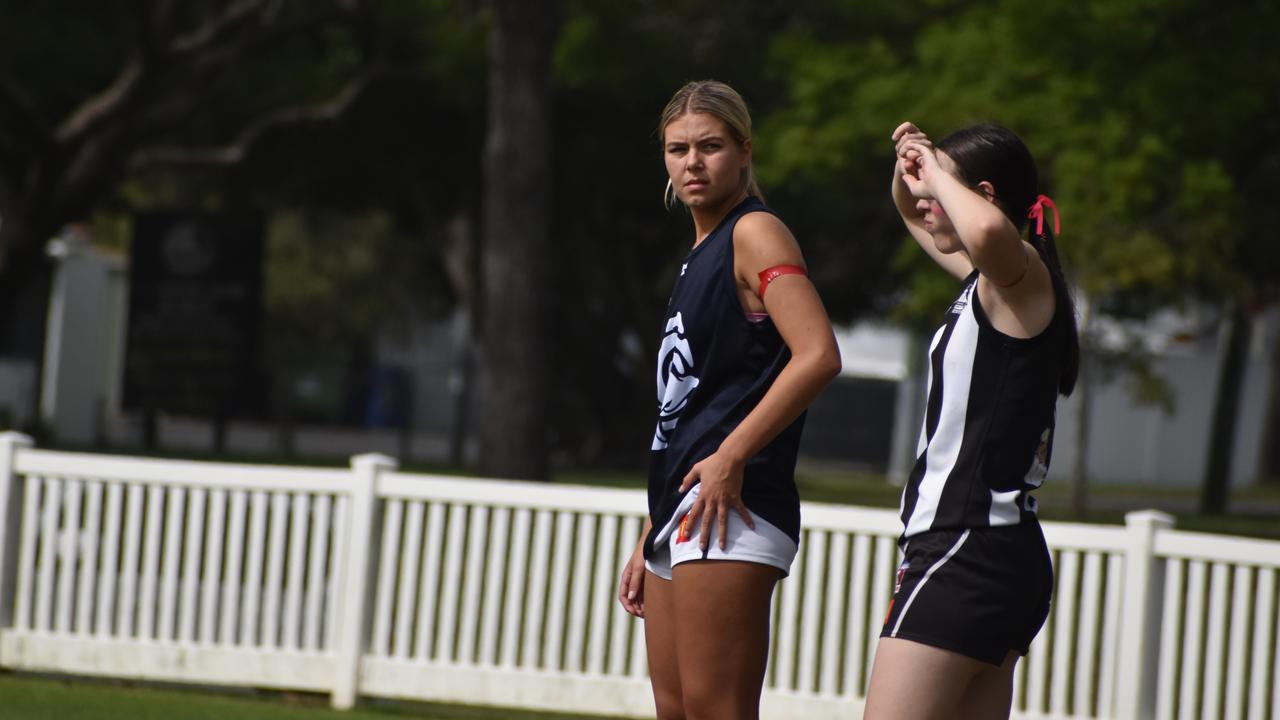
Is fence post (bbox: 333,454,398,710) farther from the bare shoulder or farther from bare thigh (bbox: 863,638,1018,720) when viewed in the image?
bare thigh (bbox: 863,638,1018,720)

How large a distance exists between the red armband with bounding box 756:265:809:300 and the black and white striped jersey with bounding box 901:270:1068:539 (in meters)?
0.34

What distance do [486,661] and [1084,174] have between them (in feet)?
43.0

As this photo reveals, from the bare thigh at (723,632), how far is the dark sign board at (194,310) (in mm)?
14752

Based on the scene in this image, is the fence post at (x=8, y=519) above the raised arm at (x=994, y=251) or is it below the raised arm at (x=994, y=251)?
below

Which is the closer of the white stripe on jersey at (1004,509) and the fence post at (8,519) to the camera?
the white stripe on jersey at (1004,509)

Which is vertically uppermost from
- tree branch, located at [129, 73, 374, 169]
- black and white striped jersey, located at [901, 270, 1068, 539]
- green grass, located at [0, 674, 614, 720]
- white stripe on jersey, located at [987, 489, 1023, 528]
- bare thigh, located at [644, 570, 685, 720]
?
tree branch, located at [129, 73, 374, 169]

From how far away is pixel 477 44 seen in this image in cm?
2294

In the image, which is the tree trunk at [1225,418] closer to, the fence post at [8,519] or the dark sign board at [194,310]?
the dark sign board at [194,310]

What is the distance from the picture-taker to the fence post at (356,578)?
7.23m

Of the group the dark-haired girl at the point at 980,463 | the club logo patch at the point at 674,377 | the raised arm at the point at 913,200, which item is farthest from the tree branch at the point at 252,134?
the dark-haired girl at the point at 980,463

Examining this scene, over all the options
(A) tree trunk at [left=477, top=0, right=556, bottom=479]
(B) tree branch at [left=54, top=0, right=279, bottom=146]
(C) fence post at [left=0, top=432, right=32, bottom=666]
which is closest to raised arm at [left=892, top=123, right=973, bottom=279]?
(C) fence post at [left=0, top=432, right=32, bottom=666]

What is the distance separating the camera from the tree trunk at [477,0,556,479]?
1465cm

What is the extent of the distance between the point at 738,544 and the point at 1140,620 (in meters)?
3.78

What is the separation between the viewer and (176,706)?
7.21 m
